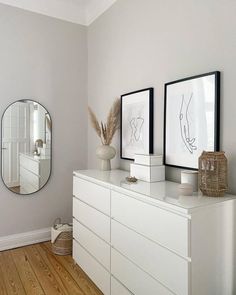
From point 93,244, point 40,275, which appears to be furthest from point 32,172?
point 93,244

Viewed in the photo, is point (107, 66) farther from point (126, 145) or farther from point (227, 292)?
point (227, 292)

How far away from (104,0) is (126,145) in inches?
63.1

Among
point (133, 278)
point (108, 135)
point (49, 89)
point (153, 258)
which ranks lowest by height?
point (133, 278)

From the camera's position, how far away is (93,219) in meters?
2.03

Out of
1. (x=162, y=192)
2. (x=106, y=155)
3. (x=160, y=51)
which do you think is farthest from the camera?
(x=106, y=155)

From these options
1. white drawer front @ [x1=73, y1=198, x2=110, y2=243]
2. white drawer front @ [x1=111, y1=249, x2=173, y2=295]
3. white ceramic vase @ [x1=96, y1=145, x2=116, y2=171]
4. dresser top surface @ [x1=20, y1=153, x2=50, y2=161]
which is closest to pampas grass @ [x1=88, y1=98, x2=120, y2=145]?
white ceramic vase @ [x1=96, y1=145, x2=116, y2=171]

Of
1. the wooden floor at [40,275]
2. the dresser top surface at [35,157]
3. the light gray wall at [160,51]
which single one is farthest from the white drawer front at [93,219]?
the dresser top surface at [35,157]

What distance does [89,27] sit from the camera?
308 cm

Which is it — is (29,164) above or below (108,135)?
below

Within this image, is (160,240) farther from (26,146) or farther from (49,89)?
(49,89)

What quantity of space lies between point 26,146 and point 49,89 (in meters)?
A: 0.71

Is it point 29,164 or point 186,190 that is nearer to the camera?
point 186,190

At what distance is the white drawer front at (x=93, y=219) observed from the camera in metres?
1.86

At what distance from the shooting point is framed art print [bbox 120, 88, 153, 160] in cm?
209
